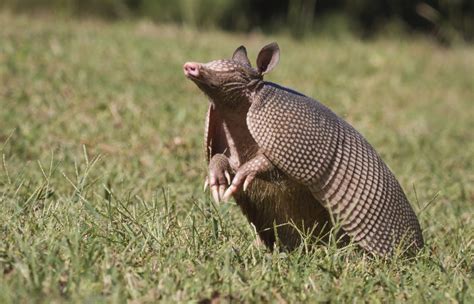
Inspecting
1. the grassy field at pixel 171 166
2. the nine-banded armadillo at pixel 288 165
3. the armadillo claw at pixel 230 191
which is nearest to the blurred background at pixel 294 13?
the grassy field at pixel 171 166

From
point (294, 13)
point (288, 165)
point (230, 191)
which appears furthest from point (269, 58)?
point (294, 13)

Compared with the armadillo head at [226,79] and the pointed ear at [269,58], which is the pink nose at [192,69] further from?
the pointed ear at [269,58]

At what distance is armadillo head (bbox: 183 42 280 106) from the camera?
380 cm

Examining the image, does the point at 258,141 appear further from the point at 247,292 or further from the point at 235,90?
the point at 247,292

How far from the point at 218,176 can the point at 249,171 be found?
0.17 meters

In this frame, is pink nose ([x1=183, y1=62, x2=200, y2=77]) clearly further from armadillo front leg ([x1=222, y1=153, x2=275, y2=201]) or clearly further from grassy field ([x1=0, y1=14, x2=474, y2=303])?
→ grassy field ([x1=0, y1=14, x2=474, y2=303])

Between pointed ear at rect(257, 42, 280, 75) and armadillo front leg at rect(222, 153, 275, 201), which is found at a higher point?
pointed ear at rect(257, 42, 280, 75)

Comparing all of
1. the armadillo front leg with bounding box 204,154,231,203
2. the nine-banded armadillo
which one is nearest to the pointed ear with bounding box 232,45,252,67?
the nine-banded armadillo

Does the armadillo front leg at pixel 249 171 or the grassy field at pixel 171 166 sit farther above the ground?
the armadillo front leg at pixel 249 171

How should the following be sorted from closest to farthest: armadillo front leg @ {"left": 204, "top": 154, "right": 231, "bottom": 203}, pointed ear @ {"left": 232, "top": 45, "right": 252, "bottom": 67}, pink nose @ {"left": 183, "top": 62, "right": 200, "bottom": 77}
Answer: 1. pink nose @ {"left": 183, "top": 62, "right": 200, "bottom": 77}
2. armadillo front leg @ {"left": 204, "top": 154, "right": 231, "bottom": 203}
3. pointed ear @ {"left": 232, "top": 45, "right": 252, "bottom": 67}

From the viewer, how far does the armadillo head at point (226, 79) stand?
3.80 m

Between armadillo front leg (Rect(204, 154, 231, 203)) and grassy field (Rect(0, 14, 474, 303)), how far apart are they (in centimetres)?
16

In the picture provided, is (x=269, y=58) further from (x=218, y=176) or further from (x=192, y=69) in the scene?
(x=218, y=176)

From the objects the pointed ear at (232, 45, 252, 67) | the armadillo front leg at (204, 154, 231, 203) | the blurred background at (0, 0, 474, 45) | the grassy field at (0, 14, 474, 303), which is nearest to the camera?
the grassy field at (0, 14, 474, 303)
